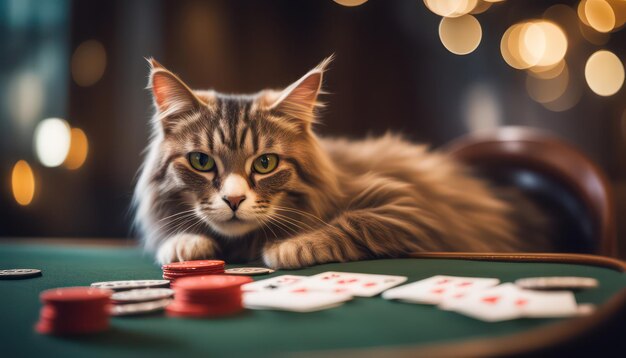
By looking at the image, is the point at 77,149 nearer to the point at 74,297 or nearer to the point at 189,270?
the point at 189,270

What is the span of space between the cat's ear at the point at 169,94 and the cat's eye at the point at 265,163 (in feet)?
1.01

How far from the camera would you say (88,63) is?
507cm

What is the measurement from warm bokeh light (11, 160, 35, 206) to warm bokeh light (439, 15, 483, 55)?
434 centimetres

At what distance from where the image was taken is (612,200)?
2.29m

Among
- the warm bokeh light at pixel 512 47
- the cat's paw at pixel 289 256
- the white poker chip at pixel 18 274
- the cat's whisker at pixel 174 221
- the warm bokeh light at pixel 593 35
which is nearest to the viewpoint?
the white poker chip at pixel 18 274

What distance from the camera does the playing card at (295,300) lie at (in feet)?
3.59

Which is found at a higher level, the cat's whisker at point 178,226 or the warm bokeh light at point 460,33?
the warm bokeh light at point 460,33

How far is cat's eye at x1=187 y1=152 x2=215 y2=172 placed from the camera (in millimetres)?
1921

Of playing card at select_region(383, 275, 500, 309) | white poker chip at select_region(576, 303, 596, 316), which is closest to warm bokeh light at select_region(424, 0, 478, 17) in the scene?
playing card at select_region(383, 275, 500, 309)

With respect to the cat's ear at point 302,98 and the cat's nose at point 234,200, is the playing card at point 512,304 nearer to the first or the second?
the cat's nose at point 234,200

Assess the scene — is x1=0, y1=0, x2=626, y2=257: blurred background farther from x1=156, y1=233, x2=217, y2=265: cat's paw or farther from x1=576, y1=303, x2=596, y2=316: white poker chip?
x1=576, y1=303, x2=596, y2=316: white poker chip

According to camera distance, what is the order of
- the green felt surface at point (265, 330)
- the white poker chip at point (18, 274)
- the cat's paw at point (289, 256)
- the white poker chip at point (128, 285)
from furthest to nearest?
the cat's paw at point (289, 256)
the white poker chip at point (18, 274)
the white poker chip at point (128, 285)
the green felt surface at point (265, 330)

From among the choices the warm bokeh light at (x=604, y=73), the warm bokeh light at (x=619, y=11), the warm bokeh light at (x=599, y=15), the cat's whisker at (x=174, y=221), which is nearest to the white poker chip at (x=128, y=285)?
the cat's whisker at (x=174, y=221)

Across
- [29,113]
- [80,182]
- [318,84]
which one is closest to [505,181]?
[318,84]
